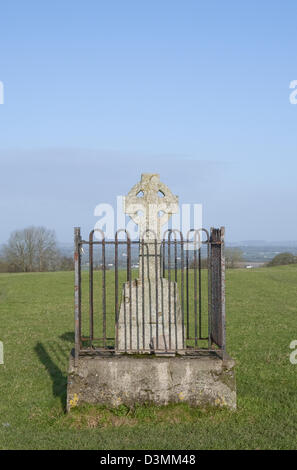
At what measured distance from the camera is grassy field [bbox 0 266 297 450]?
6305mm

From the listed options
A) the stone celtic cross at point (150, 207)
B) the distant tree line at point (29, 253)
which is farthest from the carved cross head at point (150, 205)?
the distant tree line at point (29, 253)

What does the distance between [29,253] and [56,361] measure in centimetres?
4469

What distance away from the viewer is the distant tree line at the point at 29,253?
54.6 m

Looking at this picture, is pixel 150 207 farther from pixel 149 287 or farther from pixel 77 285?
pixel 77 285

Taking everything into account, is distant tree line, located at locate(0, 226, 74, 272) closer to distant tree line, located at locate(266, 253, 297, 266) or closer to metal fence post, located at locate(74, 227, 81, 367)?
distant tree line, located at locate(266, 253, 297, 266)

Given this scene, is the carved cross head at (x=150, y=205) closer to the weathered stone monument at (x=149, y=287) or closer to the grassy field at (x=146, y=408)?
the weathered stone monument at (x=149, y=287)

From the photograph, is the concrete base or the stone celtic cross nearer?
the concrete base

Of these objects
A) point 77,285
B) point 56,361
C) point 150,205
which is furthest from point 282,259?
point 77,285

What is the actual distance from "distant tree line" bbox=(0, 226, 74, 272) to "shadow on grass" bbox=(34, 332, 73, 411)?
133 ft

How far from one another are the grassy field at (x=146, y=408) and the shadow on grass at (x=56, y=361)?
2 centimetres

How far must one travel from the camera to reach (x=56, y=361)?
11914 millimetres

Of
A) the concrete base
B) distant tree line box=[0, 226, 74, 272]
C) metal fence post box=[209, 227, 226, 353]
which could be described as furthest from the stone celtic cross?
distant tree line box=[0, 226, 74, 272]

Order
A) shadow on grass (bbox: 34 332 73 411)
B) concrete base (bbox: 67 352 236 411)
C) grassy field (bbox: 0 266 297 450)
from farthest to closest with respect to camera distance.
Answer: shadow on grass (bbox: 34 332 73 411) → concrete base (bbox: 67 352 236 411) → grassy field (bbox: 0 266 297 450)
